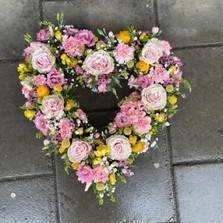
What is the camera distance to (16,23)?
2545 millimetres

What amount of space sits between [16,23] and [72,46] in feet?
1.71

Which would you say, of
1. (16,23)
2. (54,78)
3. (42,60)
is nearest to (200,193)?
(54,78)

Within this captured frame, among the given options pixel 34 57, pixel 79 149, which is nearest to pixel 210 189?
pixel 79 149

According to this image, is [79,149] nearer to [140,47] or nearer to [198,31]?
[140,47]

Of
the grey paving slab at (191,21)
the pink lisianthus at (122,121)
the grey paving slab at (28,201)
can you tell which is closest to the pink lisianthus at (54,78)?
the pink lisianthus at (122,121)

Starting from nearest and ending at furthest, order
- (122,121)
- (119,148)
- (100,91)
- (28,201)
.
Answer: (119,148) < (122,121) < (100,91) < (28,201)

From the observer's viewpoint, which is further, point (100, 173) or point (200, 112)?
point (200, 112)

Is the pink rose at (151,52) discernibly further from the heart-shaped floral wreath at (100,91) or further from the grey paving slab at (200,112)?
the grey paving slab at (200,112)

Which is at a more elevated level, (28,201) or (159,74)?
(159,74)

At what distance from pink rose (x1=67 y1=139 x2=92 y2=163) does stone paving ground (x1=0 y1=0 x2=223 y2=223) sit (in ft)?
1.10

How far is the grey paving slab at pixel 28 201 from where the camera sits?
2467 mm

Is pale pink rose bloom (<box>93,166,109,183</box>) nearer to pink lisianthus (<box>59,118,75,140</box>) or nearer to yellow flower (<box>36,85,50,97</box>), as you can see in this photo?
pink lisianthus (<box>59,118,75,140</box>)

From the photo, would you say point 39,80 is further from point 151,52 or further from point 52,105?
point 151,52

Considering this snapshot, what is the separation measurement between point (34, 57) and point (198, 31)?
3.29 feet
